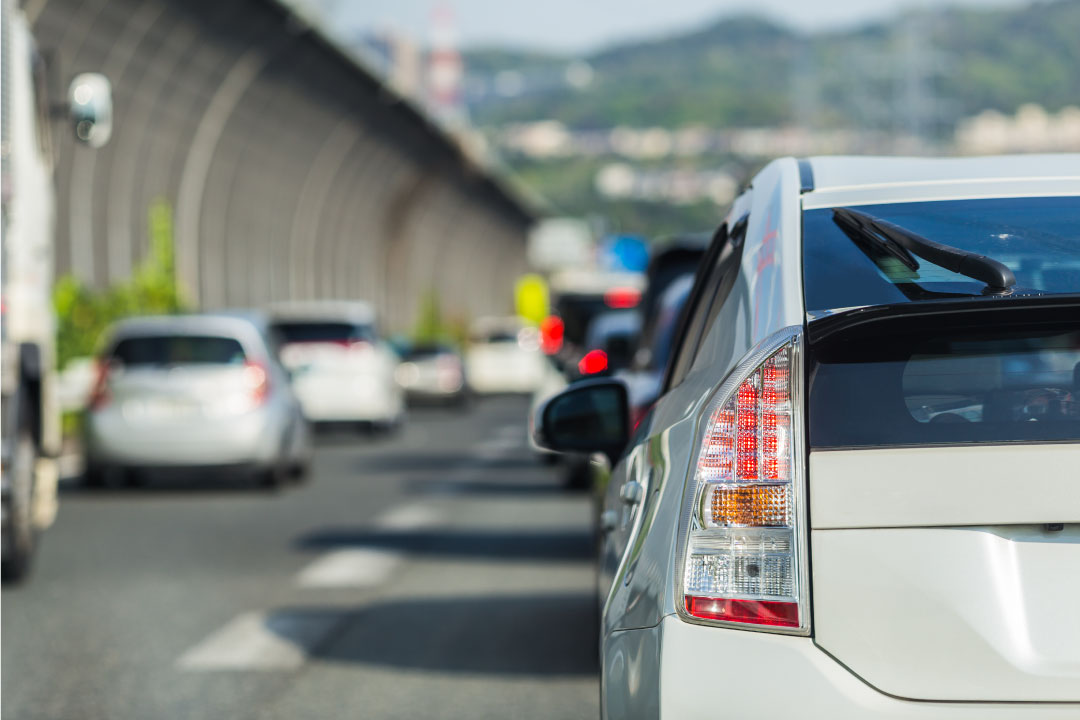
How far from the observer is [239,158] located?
36.2 metres

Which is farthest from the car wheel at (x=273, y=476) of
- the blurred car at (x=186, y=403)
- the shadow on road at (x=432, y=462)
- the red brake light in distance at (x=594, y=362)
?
the red brake light in distance at (x=594, y=362)

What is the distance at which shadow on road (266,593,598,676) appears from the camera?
7.46 m

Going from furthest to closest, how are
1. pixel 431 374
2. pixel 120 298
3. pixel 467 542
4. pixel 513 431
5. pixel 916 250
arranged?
pixel 431 374
pixel 513 431
pixel 120 298
pixel 467 542
pixel 916 250

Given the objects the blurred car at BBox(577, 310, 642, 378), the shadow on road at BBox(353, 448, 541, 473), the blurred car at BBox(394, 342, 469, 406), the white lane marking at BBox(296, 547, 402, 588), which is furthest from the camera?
the blurred car at BBox(394, 342, 469, 406)

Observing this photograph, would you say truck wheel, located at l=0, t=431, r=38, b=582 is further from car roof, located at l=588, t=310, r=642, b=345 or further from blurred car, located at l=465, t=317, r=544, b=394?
blurred car, located at l=465, t=317, r=544, b=394

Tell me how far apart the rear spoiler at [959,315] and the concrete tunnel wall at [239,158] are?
328 inches

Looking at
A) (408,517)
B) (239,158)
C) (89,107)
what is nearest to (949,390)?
(89,107)

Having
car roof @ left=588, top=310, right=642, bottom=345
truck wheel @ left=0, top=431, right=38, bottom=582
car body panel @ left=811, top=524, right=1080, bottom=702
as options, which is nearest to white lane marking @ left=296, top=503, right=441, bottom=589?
truck wheel @ left=0, top=431, right=38, bottom=582

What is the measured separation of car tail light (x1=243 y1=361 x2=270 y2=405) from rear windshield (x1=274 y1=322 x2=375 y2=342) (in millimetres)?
8608

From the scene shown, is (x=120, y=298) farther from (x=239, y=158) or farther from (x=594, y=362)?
(x=594, y=362)

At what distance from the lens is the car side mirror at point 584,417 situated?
4.82m

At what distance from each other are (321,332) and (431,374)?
42.9ft

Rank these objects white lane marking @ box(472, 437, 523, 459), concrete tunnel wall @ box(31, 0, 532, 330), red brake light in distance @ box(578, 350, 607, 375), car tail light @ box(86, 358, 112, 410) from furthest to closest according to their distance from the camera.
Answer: concrete tunnel wall @ box(31, 0, 532, 330), white lane marking @ box(472, 437, 523, 459), car tail light @ box(86, 358, 112, 410), red brake light in distance @ box(578, 350, 607, 375)

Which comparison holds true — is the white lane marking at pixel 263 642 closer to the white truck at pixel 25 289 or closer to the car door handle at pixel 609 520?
the white truck at pixel 25 289
